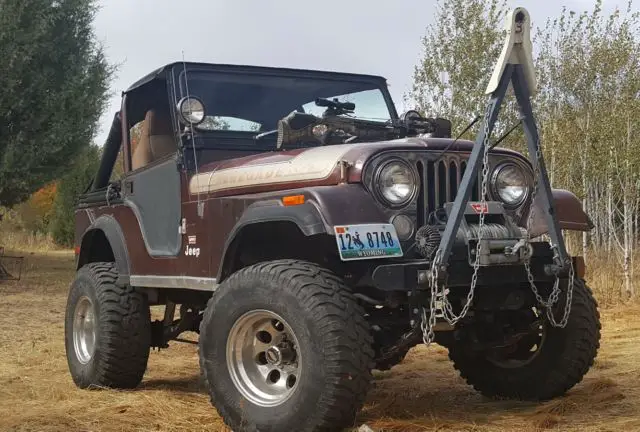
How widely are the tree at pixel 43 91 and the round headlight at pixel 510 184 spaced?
46.6 ft

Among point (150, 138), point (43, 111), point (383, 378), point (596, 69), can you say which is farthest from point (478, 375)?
point (43, 111)

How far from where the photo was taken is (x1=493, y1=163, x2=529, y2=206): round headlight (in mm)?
4633

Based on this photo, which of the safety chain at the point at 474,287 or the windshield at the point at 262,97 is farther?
the windshield at the point at 262,97

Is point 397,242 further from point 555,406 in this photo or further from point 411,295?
point 555,406

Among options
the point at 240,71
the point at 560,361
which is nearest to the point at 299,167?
the point at 240,71

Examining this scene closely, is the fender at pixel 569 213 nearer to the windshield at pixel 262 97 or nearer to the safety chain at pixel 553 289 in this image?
the safety chain at pixel 553 289

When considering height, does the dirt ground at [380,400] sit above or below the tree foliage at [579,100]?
below

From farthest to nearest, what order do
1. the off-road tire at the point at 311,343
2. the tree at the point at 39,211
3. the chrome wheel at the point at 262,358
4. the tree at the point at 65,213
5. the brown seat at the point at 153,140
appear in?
the tree at the point at 39,211 < the tree at the point at 65,213 < the brown seat at the point at 153,140 < the chrome wheel at the point at 262,358 < the off-road tire at the point at 311,343

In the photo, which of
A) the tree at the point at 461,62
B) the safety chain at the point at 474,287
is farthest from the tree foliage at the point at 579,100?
the safety chain at the point at 474,287

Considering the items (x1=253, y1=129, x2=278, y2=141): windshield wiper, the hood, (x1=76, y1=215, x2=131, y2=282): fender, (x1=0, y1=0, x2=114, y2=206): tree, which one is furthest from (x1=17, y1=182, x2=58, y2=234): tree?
the hood

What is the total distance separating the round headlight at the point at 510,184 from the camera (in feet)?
15.2

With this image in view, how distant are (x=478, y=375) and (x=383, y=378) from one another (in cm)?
122

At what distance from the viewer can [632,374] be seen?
6191 mm

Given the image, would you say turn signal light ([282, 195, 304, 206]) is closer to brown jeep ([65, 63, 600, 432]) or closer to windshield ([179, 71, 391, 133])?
brown jeep ([65, 63, 600, 432])
